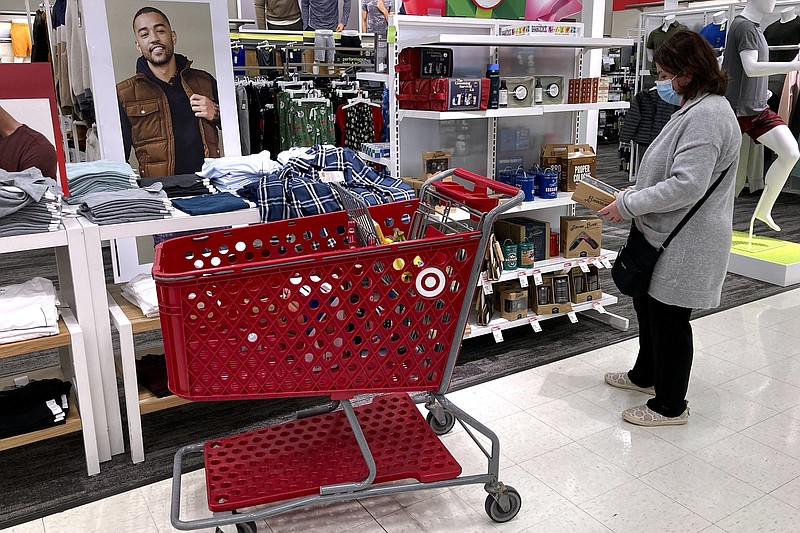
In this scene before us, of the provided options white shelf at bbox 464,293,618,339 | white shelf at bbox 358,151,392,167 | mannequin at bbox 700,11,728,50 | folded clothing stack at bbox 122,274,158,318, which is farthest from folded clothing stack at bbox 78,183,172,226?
mannequin at bbox 700,11,728,50

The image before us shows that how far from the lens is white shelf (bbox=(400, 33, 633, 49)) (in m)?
3.56

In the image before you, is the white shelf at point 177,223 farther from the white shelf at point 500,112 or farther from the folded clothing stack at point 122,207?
the white shelf at point 500,112

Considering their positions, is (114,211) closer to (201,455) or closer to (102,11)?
(201,455)

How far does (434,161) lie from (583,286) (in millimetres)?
1253

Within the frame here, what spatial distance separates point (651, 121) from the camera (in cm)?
835

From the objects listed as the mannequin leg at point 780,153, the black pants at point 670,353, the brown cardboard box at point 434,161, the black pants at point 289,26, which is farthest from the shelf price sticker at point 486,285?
the black pants at point 289,26

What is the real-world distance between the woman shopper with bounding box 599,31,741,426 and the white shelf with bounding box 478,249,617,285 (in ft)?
3.19

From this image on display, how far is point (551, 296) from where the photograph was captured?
4.27 m

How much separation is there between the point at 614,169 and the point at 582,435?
28.0ft

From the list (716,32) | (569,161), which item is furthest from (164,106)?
(716,32)

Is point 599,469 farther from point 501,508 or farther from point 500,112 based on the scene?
point 500,112

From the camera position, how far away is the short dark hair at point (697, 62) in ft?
9.25

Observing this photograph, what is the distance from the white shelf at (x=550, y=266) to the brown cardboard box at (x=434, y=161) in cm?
71

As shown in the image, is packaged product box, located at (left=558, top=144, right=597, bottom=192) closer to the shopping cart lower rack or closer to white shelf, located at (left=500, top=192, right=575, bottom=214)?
white shelf, located at (left=500, top=192, right=575, bottom=214)
